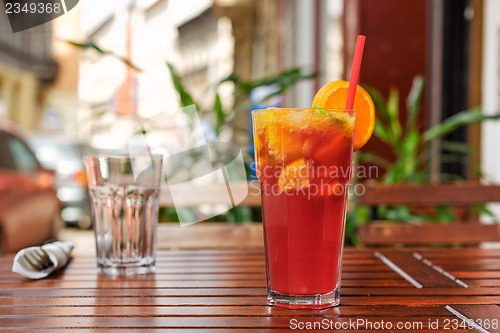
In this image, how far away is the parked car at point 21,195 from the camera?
12.0ft

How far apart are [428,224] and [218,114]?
101 cm

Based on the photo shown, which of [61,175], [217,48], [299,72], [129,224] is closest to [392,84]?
[299,72]

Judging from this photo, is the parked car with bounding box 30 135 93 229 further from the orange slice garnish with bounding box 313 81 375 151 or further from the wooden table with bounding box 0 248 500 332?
the orange slice garnish with bounding box 313 81 375 151

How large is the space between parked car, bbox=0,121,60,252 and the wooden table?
9.70 feet

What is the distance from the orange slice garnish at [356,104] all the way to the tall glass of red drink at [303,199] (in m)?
0.04

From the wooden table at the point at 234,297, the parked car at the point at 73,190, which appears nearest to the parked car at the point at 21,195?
the parked car at the point at 73,190

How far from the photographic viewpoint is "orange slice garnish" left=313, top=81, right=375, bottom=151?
2.26 feet

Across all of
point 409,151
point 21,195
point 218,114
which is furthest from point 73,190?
point 409,151

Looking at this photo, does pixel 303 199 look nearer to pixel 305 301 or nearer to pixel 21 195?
pixel 305 301

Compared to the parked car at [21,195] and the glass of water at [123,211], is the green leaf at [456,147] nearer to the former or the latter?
the glass of water at [123,211]

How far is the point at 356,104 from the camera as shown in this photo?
718 mm

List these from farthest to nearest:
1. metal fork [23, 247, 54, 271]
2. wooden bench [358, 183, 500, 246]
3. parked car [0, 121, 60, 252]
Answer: parked car [0, 121, 60, 252] < wooden bench [358, 183, 500, 246] < metal fork [23, 247, 54, 271]

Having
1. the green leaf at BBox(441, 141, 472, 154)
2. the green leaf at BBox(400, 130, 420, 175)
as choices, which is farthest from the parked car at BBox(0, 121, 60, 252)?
the green leaf at BBox(441, 141, 472, 154)

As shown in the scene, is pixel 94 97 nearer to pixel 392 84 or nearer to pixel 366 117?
pixel 392 84
